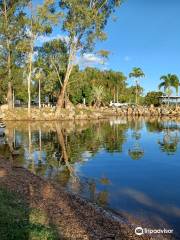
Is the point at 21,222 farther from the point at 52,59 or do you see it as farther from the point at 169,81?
the point at 169,81

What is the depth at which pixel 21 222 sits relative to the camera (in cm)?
841

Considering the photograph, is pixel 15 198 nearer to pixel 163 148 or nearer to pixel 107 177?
pixel 107 177

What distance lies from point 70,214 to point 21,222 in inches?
74.2

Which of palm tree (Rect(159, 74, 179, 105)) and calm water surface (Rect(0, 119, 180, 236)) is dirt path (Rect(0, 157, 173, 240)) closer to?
calm water surface (Rect(0, 119, 180, 236))

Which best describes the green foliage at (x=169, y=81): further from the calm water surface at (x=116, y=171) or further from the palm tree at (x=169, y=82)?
the calm water surface at (x=116, y=171)

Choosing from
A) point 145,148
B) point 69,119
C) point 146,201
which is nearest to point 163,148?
point 145,148

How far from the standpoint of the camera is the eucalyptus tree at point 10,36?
61562 mm

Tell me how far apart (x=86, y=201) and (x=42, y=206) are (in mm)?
2163

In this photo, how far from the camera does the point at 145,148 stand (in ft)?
95.2

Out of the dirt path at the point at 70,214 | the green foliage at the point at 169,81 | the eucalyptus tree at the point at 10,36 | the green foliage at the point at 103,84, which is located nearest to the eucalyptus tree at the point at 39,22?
the eucalyptus tree at the point at 10,36

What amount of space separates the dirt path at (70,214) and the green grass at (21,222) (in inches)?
10.6

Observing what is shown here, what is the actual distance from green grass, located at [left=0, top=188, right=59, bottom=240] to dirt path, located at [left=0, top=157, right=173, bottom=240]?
0.27 metres

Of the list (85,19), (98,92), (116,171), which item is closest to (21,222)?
(116,171)

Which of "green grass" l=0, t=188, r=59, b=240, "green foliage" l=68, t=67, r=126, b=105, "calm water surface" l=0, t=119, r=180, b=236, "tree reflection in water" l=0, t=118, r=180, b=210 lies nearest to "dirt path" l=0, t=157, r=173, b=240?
"green grass" l=0, t=188, r=59, b=240
